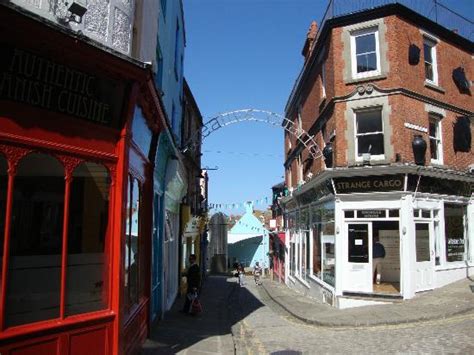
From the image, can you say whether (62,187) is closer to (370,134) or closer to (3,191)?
(3,191)

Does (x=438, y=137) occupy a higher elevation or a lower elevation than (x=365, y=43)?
lower

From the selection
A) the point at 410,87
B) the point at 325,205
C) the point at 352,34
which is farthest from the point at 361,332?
the point at 352,34

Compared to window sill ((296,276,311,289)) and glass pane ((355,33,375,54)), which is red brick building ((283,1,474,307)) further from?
window sill ((296,276,311,289))

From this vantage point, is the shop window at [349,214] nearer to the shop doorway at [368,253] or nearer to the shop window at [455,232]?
the shop doorway at [368,253]

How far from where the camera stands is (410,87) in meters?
15.7

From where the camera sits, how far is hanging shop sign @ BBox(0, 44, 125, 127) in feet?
16.6

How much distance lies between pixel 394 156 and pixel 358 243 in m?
3.00

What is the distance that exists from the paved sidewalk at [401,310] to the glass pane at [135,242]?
19.3 ft

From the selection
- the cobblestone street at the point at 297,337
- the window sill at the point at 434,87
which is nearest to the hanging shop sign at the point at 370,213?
the cobblestone street at the point at 297,337

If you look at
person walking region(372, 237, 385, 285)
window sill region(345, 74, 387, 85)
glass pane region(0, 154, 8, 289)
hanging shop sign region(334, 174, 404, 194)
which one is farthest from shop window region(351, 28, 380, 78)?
glass pane region(0, 154, 8, 289)

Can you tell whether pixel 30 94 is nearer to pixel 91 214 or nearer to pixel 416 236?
pixel 91 214

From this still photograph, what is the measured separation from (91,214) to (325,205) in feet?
40.8

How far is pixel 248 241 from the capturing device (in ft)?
155

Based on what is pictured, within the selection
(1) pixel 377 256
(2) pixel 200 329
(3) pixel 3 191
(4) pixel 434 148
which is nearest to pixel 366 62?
(4) pixel 434 148
